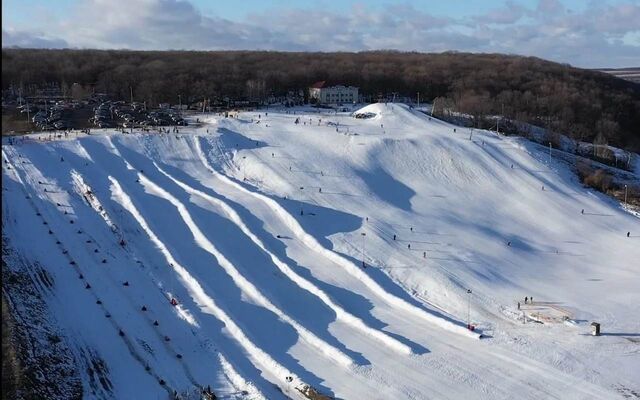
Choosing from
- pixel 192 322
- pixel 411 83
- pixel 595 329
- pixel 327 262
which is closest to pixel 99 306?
pixel 192 322

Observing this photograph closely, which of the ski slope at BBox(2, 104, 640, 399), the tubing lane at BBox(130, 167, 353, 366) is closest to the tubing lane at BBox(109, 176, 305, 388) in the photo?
the ski slope at BBox(2, 104, 640, 399)

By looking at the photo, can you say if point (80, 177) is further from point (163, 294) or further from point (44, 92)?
point (44, 92)

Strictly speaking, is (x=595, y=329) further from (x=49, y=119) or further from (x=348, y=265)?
(x=49, y=119)

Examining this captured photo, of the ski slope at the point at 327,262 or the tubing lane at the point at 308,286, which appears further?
the tubing lane at the point at 308,286

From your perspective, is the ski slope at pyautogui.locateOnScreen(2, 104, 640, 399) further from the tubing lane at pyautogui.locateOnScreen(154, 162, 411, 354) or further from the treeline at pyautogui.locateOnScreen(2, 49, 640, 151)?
the treeline at pyautogui.locateOnScreen(2, 49, 640, 151)

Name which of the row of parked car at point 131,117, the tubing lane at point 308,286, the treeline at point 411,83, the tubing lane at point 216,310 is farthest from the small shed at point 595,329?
the treeline at point 411,83

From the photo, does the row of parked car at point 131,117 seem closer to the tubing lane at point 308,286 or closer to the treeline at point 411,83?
the treeline at point 411,83
